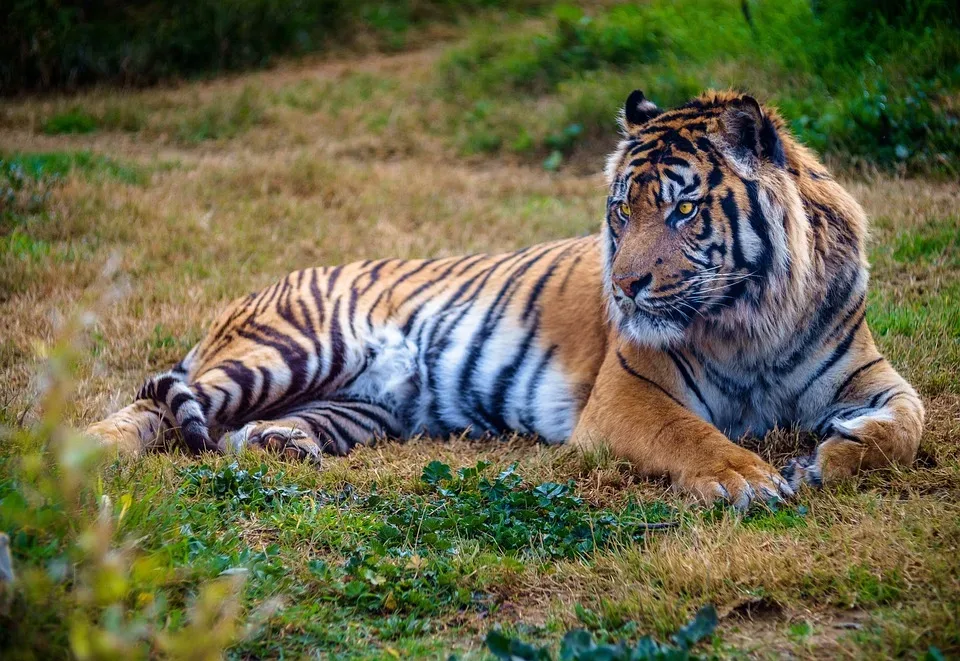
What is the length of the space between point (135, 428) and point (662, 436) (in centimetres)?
210

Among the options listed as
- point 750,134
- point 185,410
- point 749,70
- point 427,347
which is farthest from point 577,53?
point 185,410

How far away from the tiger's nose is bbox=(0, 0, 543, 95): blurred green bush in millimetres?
8701

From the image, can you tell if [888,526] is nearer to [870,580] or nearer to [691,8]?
[870,580]

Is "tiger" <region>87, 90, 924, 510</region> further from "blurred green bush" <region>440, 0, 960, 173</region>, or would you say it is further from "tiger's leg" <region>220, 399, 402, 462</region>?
"blurred green bush" <region>440, 0, 960, 173</region>

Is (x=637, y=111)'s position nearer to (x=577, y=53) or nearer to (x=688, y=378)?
(x=688, y=378)

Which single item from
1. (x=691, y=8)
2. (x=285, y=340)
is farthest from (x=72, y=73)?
(x=285, y=340)

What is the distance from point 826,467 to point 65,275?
14.8 ft

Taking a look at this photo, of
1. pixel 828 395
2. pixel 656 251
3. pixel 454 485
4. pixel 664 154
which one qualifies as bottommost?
pixel 454 485

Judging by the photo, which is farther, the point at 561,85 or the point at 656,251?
the point at 561,85

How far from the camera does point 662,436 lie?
3.51 meters

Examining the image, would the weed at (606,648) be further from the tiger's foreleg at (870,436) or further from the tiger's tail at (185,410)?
the tiger's tail at (185,410)

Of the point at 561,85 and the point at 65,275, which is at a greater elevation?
the point at 561,85

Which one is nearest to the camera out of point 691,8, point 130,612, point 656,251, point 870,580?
point 130,612

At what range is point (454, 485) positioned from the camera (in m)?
3.53
